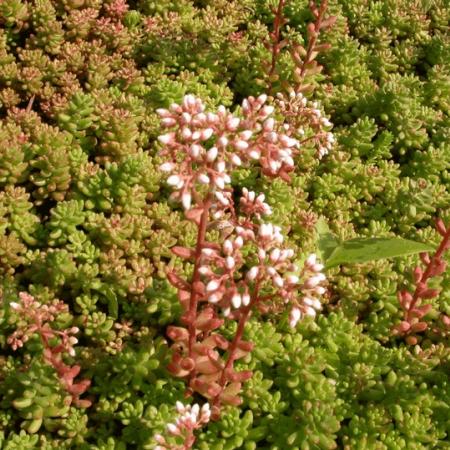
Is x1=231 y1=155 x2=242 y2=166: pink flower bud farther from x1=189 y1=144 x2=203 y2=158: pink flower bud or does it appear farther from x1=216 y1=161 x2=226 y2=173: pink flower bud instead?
x1=189 y1=144 x2=203 y2=158: pink flower bud

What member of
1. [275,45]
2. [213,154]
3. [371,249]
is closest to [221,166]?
[213,154]

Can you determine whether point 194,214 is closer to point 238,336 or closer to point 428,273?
point 238,336

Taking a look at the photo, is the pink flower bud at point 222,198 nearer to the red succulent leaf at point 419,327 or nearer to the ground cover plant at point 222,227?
the ground cover plant at point 222,227

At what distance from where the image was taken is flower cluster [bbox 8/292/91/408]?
360 centimetres

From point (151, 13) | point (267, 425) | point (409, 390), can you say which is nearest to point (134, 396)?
point (267, 425)

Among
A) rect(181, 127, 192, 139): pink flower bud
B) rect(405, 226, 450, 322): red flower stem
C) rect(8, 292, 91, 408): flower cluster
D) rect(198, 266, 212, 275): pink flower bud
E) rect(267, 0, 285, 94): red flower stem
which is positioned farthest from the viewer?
rect(267, 0, 285, 94): red flower stem

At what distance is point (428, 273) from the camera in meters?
4.05

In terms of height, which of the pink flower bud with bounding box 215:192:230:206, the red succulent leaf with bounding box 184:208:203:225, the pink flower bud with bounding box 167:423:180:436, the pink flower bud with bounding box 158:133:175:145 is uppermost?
the pink flower bud with bounding box 158:133:175:145

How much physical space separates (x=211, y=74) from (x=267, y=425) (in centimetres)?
279

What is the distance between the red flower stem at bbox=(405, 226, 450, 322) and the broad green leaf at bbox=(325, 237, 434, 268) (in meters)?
0.07

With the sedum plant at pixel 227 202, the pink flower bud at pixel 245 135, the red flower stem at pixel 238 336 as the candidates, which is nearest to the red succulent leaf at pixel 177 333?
the sedum plant at pixel 227 202

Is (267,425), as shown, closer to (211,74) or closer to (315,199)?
(315,199)

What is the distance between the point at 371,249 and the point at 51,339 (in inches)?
73.0

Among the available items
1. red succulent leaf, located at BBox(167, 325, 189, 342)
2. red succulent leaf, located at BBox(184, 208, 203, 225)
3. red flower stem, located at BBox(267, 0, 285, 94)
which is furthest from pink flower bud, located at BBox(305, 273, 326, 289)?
red flower stem, located at BBox(267, 0, 285, 94)
